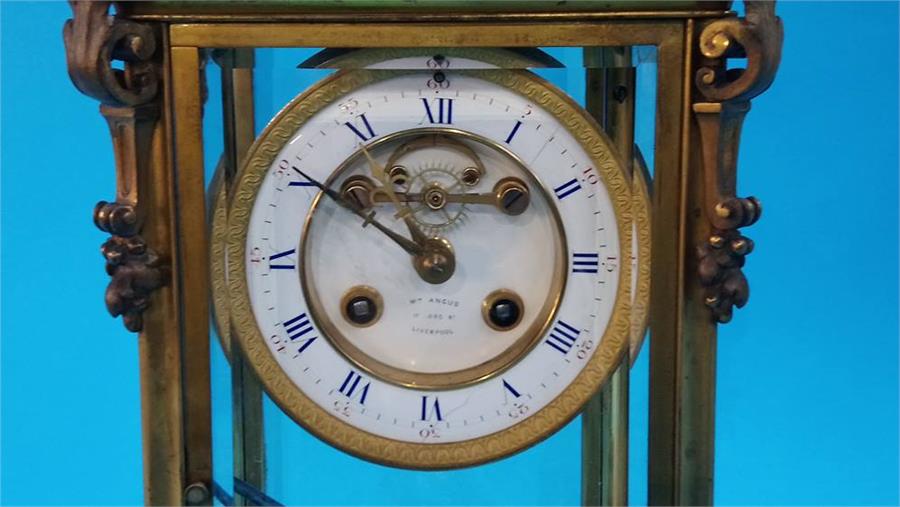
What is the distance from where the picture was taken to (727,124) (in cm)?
114

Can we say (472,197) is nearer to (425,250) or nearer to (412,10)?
(425,250)

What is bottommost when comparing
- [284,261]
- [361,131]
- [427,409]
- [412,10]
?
[427,409]

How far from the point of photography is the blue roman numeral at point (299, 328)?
1.19 m

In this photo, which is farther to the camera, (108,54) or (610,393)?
(610,393)

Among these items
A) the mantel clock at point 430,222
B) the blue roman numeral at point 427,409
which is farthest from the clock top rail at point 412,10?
the blue roman numeral at point 427,409

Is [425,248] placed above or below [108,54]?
below

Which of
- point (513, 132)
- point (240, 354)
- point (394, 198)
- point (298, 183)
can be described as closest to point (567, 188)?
point (513, 132)

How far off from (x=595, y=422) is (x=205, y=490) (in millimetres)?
434

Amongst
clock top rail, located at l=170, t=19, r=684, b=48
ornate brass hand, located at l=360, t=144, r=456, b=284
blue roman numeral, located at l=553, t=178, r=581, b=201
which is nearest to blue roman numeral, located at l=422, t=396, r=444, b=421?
ornate brass hand, located at l=360, t=144, r=456, b=284

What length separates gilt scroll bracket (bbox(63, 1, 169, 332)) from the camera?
1.09 m

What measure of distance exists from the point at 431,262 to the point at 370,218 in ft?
0.27

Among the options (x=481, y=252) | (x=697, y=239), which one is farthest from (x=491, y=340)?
(x=697, y=239)

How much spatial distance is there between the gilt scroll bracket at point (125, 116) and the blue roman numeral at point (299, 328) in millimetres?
140

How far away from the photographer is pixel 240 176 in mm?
1161
